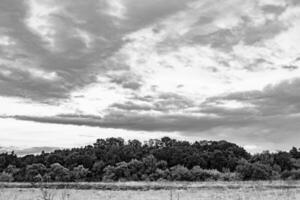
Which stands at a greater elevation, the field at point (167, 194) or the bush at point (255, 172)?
the bush at point (255, 172)

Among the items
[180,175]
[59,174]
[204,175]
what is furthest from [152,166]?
[59,174]

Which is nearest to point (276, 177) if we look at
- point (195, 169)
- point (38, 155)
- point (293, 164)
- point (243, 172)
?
point (243, 172)

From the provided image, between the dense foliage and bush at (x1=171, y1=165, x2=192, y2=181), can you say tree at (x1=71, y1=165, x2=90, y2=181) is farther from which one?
bush at (x1=171, y1=165, x2=192, y2=181)

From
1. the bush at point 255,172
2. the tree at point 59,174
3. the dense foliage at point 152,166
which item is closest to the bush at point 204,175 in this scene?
the dense foliage at point 152,166

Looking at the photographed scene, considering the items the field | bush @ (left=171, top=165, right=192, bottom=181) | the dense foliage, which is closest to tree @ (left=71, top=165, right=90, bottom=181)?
the dense foliage

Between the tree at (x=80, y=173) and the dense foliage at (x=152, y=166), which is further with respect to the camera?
the tree at (x=80, y=173)

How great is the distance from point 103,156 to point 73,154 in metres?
6.92

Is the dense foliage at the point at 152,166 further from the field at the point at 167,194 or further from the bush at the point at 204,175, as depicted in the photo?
the field at the point at 167,194

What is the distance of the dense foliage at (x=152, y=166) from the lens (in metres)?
62.6

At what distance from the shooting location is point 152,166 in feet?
237

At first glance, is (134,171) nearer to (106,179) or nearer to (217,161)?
(106,179)

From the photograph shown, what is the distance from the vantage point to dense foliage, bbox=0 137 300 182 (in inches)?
2466

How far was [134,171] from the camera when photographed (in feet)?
230

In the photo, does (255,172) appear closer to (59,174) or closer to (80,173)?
(80,173)
